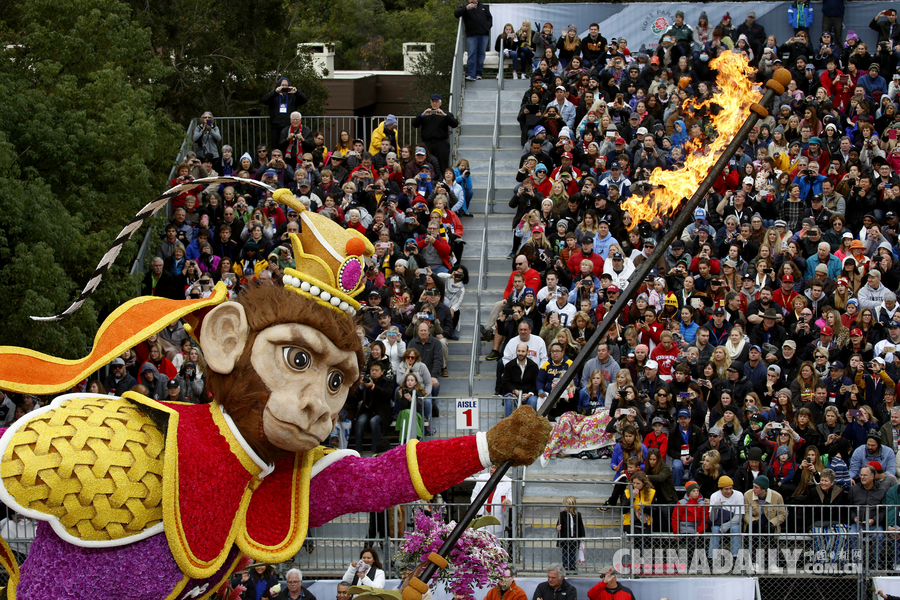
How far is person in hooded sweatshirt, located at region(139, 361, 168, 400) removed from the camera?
Result: 42.6 feet

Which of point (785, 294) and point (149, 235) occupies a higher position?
point (149, 235)

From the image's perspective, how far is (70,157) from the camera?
14570mm

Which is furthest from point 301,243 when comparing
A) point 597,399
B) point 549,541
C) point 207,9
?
point 207,9

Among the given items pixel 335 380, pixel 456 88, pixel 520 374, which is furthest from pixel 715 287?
pixel 335 380

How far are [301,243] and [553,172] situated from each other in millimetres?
11375

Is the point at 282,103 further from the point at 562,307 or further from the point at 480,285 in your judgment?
the point at 562,307

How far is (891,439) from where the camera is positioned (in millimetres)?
12586

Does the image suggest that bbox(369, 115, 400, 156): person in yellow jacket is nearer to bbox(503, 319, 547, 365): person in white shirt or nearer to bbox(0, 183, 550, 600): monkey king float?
bbox(503, 319, 547, 365): person in white shirt

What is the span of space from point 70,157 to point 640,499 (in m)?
7.80

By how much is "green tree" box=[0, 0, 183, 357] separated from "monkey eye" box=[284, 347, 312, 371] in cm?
720

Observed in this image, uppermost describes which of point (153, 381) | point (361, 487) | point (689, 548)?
point (361, 487)

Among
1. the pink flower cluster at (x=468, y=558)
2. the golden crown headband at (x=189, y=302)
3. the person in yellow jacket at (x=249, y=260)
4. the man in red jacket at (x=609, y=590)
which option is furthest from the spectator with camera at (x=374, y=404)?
the golden crown headband at (x=189, y=302)

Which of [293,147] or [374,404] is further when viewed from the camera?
[293,147]

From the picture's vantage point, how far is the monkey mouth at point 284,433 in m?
5.73
